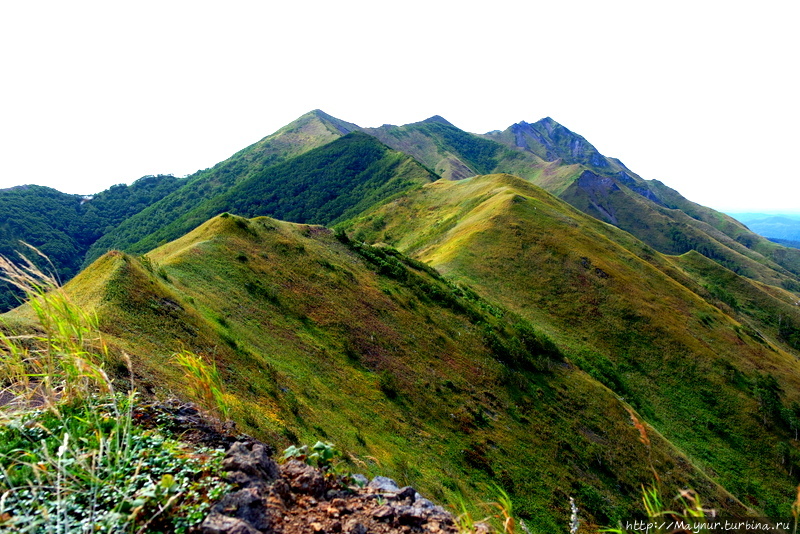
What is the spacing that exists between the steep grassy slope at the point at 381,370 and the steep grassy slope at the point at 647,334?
791cm

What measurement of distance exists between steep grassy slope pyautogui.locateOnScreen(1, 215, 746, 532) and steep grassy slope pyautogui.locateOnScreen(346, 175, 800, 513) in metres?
7.91

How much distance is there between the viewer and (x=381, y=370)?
20.8m

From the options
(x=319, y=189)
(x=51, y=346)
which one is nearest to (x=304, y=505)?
(x=51, y=346)

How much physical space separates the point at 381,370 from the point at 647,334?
33.5 meters

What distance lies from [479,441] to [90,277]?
18439mm

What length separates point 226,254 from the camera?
2577cm

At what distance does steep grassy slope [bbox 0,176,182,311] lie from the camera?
5148 inches

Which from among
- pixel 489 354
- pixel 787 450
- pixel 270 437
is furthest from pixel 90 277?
pixel 787 450

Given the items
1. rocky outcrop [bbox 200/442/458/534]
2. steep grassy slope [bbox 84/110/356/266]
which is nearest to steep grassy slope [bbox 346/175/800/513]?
rocky outcrop [bbox 200/442/458/534]

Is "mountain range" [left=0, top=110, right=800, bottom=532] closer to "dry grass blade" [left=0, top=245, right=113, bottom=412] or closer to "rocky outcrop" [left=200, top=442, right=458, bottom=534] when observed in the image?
"dry grass blade" [left=0, top=245, right=113, bottom=412]

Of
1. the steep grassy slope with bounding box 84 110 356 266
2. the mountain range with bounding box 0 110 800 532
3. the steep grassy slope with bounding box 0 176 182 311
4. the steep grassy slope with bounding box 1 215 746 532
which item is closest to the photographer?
the steep grassy slope with bounding box 1 215 746 532

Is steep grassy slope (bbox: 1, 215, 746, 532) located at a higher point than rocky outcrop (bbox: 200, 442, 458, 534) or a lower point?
lower

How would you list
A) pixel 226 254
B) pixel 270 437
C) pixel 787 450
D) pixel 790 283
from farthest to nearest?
pixel 790 283 < pixel 787 450 < pixel 226 254 < pixel 270 437

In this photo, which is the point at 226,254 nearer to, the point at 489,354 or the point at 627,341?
the point at 489,354
